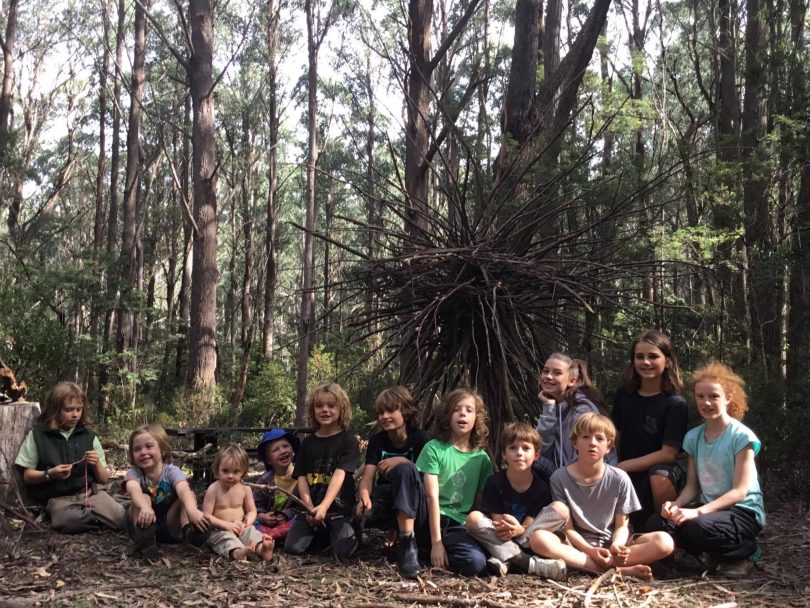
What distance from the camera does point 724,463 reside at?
3650 millimetres

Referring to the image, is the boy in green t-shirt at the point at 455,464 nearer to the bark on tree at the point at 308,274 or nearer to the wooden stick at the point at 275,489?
the wooden stick at the point at 275,489

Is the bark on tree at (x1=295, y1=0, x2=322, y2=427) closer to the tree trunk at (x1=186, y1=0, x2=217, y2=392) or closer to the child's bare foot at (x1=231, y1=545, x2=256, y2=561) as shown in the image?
the tree trunk at (x1=186, y1=0, x2=217, y2=392)

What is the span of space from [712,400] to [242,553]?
2552mm

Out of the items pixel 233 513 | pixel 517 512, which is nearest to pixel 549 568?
pixel 517 512

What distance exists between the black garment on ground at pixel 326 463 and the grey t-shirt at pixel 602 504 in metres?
1.20

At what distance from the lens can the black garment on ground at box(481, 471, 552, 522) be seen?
12.3 ft

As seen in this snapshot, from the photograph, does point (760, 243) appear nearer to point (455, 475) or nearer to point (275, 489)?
point (455, 475)

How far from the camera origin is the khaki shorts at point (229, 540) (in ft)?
12.4

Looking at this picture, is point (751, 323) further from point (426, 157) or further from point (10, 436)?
point (10, 436)

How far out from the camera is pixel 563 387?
157 inches

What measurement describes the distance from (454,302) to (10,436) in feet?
9.87

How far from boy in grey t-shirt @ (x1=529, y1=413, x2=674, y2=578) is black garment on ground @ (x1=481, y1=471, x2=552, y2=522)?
0.30 feet

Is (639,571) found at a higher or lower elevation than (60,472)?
lower

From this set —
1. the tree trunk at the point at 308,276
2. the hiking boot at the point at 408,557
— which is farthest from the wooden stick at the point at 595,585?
the tree trunk at the point at 308,276
